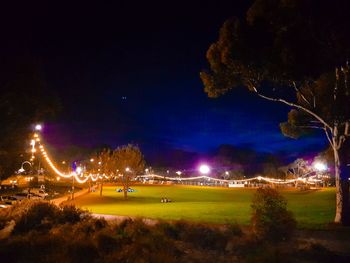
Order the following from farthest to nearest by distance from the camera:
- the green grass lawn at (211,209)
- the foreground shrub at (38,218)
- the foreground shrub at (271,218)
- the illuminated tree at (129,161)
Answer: the illuminated tree at (129,161) → the green grass lawn at (211,209) → the foreground shrub at (38,218) → the foreground shrub at (271,218)

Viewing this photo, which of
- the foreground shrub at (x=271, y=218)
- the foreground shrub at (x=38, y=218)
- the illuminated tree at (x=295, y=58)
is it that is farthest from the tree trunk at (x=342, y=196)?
the foreground shrub at (x=38, y=218)

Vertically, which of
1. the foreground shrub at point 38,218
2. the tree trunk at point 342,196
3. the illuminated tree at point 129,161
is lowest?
the foreground shrub at point 38,218

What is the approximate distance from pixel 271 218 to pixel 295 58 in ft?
21.7

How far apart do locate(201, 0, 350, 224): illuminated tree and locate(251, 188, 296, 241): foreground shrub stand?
5.58m

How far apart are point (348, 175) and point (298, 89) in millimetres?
4808

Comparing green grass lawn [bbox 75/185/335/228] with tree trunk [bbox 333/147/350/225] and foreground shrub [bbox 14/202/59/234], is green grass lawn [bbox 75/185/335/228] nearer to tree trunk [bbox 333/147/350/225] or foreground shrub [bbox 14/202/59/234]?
tree trunk [bbox 333/147/350/225]

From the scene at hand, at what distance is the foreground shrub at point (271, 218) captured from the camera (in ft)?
47.6

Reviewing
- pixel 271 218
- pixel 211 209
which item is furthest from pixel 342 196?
pixel 211 209

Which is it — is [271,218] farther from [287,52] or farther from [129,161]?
[129,161]

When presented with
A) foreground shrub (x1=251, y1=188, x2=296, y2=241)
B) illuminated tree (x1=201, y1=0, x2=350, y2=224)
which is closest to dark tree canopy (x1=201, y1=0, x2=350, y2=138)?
illuminated tree (x1=201, y1=0, x2=350, y2=224)

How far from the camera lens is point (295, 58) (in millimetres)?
17062

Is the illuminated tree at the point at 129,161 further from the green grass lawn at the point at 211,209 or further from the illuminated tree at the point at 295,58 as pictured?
the illuminated tree at the point at 295,58

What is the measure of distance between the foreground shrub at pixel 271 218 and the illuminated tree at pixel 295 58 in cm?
558

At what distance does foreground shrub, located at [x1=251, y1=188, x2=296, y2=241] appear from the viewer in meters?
14.5
